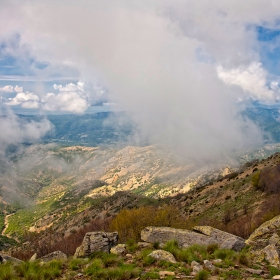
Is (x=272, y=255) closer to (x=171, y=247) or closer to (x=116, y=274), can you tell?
Answer: (x=171, y=247)

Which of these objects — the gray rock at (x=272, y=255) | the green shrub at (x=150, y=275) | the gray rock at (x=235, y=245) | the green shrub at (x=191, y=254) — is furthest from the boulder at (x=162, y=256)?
the gray rock at (x=272, y=255)

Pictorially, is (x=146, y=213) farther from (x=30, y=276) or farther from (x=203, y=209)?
(x=30, y=276)

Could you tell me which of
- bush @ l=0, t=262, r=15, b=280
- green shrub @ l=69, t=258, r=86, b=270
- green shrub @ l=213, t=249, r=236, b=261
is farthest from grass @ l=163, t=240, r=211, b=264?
bush @ l=0, t=262, r=15, b=280

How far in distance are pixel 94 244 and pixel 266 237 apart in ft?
57.6

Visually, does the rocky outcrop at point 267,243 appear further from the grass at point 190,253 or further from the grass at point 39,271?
the grass at point 39,271

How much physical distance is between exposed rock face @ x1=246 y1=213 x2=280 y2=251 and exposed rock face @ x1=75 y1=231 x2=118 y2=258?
14.0 meters

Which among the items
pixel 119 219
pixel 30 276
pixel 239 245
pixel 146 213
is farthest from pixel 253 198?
pixel 30 276

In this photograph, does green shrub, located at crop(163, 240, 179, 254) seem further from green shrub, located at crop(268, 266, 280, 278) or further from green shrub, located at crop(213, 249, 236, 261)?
green shrub, located at crop(268, 266, 280, 278)

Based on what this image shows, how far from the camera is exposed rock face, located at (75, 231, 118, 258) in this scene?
23.7 meters

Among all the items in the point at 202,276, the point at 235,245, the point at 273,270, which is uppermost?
the point at 235,245

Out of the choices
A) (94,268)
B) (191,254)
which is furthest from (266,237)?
(94,268)

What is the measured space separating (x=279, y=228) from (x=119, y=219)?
35480 millimetres

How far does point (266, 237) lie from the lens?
973 inches

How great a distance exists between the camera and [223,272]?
16641 mm
